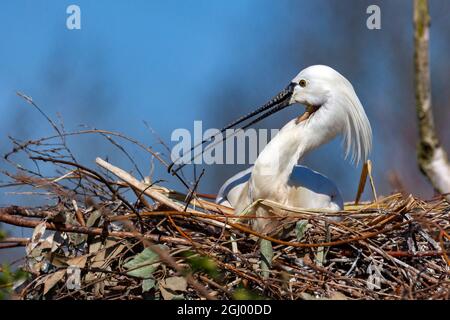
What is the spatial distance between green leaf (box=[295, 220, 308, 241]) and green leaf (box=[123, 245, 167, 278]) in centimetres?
69

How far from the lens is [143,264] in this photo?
3262mm

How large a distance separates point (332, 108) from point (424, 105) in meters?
2.59

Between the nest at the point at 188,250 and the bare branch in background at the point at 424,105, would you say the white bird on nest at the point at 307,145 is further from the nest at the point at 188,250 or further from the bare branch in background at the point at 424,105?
the bare branch in background at the point at 424,105

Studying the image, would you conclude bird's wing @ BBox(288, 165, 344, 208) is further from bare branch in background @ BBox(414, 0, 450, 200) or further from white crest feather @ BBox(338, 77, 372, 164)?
bare branch in background @ BBox(414, 0, 450, 200)

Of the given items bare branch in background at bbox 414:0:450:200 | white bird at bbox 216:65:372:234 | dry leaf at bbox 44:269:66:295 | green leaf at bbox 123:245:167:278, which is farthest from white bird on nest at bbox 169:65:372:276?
bare branch in background at bbox 414:0:450:200

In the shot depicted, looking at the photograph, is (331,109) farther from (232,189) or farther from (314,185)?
(232,189)

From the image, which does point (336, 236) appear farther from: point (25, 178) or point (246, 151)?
point (246, 151)

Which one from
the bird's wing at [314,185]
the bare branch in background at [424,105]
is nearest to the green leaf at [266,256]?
the bird's wing at [314,185]

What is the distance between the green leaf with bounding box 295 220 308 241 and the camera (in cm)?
366

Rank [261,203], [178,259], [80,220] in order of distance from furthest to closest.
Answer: [261,203] → [80,220] → [178,259]

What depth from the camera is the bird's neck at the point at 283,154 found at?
438 cm

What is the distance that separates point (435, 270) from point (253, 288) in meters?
0.81
